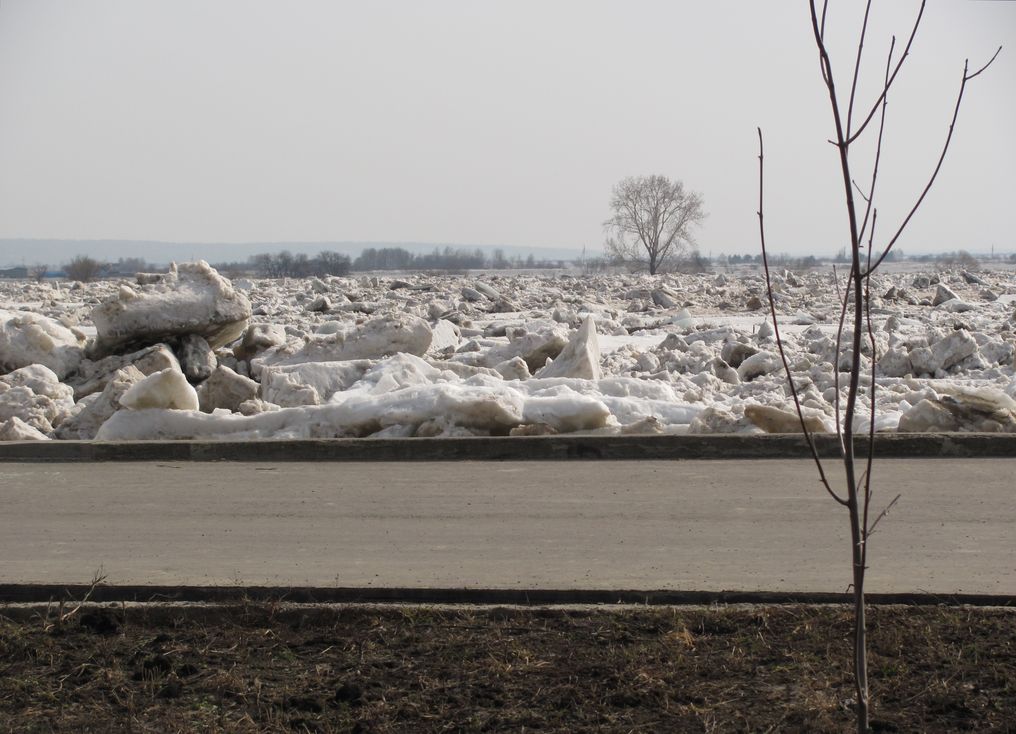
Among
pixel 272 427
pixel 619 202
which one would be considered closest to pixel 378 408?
pixel 272 427

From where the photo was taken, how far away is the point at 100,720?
3227 millimetres

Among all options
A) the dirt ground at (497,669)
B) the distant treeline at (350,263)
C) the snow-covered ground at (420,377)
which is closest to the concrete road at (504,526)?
the dirt ground at (497,669)

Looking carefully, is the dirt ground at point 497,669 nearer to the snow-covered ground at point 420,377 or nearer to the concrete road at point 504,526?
the concrete road at point 504,526

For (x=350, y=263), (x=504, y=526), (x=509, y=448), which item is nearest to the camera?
(x=504, y=526)

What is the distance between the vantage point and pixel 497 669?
3510 mm

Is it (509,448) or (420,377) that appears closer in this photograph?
(509,448)

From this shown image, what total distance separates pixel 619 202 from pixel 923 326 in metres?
41.1

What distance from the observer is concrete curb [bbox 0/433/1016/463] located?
6676 mm

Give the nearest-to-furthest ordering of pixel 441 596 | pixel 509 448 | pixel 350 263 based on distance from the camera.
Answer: pixel 441 596, pixel 509 448, pixel 350 263

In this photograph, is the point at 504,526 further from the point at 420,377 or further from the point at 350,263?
the point at 350,263

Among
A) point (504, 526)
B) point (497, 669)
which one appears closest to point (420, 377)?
point (504, 526)

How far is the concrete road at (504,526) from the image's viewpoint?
14.6ft

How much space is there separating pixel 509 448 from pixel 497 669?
11.3 feet

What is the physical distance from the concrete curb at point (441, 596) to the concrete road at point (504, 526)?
8 centimetres
